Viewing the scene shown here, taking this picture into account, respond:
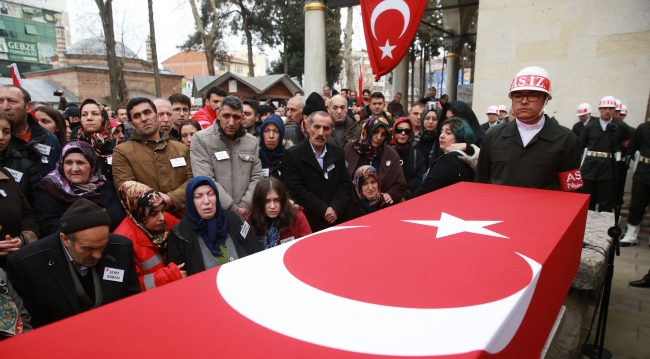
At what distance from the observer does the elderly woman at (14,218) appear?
7.60 ft

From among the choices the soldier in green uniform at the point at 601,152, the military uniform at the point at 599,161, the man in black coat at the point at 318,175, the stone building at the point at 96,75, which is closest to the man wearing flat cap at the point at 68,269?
the man in black coat at the point at 318,175

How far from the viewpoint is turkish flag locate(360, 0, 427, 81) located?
16.6ft

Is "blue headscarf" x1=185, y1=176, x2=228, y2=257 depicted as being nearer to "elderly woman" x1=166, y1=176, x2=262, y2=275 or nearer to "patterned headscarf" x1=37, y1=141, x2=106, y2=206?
"elderly woman" x1=166, y1=176, x2=262, y2=275

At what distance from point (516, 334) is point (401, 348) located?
1.58 ft

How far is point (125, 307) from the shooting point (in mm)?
966

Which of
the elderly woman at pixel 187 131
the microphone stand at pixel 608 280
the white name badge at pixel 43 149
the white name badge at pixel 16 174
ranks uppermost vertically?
the elderly woman at pixel 187 131

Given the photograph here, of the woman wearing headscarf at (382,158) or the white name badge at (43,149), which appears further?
the woman wearing headscarf at (382,158)

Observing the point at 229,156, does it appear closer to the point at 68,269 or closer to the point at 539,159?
the point at 68,269

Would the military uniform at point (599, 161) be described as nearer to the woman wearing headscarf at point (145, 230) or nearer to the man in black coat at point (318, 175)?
the man in black coat at point (318, 175)

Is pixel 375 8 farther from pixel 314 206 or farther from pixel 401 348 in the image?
pixel 401 348

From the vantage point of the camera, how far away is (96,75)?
1171 inches

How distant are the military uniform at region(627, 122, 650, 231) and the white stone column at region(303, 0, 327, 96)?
6184 mm

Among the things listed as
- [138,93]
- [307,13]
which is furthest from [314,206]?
[138,93]

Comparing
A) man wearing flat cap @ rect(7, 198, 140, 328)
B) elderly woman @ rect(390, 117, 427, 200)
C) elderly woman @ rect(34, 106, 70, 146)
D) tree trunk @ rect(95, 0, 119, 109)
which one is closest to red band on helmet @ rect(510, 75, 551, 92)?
elderly woman @ rect(390, 117, 427, 200)
